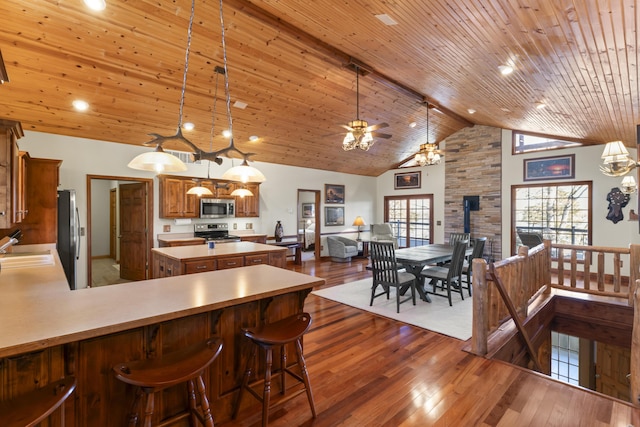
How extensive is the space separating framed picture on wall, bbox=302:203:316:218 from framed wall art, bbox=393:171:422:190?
2.85 meters

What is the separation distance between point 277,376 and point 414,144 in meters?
7.23

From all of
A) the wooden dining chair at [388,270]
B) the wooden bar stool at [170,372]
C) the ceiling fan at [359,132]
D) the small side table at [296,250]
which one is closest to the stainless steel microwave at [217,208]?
the small side table at [296,250]

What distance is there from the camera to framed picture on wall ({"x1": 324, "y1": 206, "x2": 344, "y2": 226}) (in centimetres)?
874

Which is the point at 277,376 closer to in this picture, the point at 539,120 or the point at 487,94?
the point at 487,94

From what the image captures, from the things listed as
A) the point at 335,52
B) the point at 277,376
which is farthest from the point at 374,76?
the point at 277,376

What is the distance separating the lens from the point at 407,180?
9.31m

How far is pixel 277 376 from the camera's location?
2264 mm

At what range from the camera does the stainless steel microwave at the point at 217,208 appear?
20.1 ft

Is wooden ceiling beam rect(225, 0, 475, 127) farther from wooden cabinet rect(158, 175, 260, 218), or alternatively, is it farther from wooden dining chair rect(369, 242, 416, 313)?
wooden cabinet rect(158, 175, 260, 218)

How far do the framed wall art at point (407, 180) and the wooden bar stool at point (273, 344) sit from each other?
777 cm

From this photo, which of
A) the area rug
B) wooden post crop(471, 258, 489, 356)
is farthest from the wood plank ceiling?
the area rug

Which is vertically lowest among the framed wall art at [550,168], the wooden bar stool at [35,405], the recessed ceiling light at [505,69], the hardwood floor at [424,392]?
the hardwood floor at [424,392]

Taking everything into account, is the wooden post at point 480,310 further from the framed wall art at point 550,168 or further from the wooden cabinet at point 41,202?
the wooden cabinet at point 41,202

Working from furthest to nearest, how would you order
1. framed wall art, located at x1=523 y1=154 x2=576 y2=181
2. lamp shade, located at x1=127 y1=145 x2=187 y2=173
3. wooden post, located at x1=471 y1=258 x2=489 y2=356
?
framed wall art, located at x1=523 y1=154 x2=576 y2=181
wooden post, located at x1=471 y1=258 x2=489 y2=356
lamp shade, located at x1=127 y1=145 x2=187 y2=173
